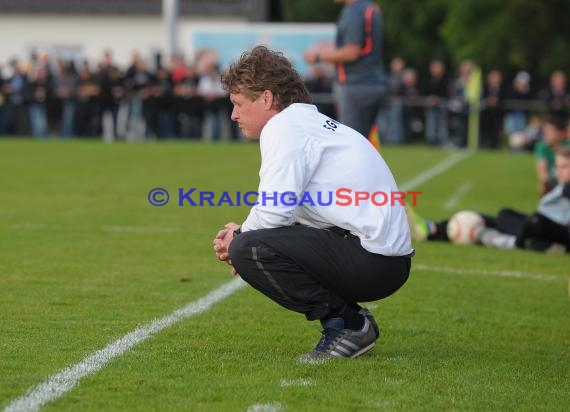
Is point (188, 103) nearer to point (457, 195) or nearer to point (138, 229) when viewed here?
point (457, 195)

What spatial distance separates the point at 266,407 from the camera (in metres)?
4.77

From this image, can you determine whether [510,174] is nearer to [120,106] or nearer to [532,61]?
[120,106]

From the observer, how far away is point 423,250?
412 inches

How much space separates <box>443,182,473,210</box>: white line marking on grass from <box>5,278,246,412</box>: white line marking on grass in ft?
23.6

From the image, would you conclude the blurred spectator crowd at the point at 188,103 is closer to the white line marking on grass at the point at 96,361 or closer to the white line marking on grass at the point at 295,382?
the white line marking on grass at the point at 96,361

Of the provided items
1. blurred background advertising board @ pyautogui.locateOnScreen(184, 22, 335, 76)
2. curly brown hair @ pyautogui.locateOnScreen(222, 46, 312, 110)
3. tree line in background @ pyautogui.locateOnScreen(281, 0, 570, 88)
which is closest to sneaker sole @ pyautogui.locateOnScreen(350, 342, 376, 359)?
curly brown hair @ pyautogui.locateOnScreen(222, 46, 312, 110)

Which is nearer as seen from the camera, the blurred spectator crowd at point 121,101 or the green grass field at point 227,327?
the green grass field at point 227,327

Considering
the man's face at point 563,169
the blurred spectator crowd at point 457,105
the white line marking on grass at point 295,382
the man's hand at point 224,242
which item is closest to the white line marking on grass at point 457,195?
the man's face at point 563,169

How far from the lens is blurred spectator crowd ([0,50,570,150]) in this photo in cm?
3225

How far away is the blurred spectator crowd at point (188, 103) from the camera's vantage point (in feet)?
106

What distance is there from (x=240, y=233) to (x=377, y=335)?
2.88 feet

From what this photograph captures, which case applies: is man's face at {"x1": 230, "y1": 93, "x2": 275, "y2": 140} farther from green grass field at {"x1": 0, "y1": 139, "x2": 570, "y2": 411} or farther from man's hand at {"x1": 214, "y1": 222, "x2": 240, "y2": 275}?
green grass field at {"x1": 0, "y1": 139, "x2": 570, "y2": 411}

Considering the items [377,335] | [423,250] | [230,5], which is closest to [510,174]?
[423,250]

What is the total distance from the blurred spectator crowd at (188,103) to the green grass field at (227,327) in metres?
19.3
